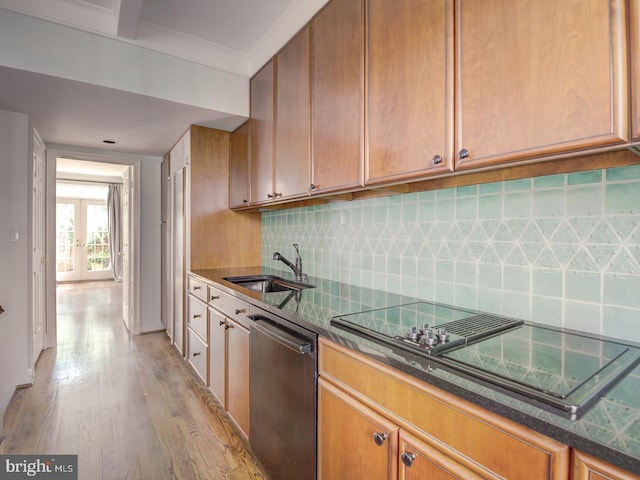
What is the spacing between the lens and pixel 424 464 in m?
0.86

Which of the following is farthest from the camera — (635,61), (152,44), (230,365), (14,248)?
(14,248)

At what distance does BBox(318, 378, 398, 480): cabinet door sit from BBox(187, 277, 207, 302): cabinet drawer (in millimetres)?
1537

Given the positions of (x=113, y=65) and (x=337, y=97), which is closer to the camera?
(x=337, y=97)

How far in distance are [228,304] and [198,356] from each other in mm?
960

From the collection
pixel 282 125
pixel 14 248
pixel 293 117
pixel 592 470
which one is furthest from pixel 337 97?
pixel 14 248

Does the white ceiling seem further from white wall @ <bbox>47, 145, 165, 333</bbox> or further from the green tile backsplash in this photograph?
the green tile backsplash

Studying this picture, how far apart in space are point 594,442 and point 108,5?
2.89 m

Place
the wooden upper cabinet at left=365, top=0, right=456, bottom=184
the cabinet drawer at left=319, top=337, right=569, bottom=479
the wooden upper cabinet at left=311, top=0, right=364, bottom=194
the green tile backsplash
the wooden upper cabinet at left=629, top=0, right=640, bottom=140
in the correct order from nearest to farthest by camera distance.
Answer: the cabinet drawer at left=319, top=337, right=569, bottom=479, the wooden upper cabinet at left=629, top=0, right=640, bottom=140, the green tile backsplash, the wooden upper cabinet at left=365, top=0, right=456, bottom=184, the wooden upper cabinet at left=311, top=0, right=364, bottom=194

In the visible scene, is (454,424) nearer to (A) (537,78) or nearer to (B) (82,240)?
(A) (537,78)

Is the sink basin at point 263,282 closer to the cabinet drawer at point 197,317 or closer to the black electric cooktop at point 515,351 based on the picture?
the cabinet drawer at point 197,317

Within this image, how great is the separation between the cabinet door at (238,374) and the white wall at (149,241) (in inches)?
99.9

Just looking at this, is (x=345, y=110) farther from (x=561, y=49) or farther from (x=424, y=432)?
(x=424, y=432)

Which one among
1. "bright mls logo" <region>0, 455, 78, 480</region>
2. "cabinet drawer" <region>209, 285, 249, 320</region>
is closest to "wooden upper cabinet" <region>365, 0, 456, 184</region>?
"cabinet drawer" <region>209, 285, 249, 320</region>

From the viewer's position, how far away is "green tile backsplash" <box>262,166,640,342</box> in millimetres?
1017
